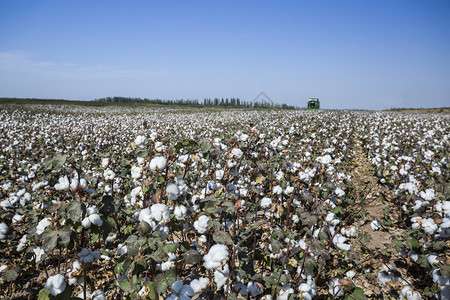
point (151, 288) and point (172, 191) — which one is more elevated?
point (172, 191)

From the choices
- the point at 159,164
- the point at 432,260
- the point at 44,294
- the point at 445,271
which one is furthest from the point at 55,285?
→ the point at 432,260

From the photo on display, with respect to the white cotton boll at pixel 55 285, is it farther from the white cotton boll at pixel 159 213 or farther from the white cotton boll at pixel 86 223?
the white cotton boll at pixel 159 213

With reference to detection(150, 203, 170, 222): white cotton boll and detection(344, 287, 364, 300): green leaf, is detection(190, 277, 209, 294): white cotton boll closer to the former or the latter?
detection(150, 203, 170, 222): white cotton boll

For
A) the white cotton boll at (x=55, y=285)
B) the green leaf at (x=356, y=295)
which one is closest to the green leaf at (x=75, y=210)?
the white cotton boll at (x=55, y=285)

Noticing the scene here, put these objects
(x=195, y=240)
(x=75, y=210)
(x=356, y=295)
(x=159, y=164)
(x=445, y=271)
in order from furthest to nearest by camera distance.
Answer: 1. (x=195, y=240)
2. (x=356, y=295)
3. (x=445, y=271)
4. (x=159, y=164)
5. (x=75, y=210)

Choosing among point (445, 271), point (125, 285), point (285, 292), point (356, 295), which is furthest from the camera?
point (356, 295)

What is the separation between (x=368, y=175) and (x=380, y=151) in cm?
187

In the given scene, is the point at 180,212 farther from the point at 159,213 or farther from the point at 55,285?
the point at 55,285

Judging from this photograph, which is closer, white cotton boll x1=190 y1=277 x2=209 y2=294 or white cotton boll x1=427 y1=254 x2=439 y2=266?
white cotton boll x1=190 y1=277 x2=209 y2=294

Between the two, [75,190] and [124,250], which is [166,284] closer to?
[124,250]

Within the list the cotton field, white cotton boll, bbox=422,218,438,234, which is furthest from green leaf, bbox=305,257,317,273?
white cotton boll, bbox=422,218,438,234

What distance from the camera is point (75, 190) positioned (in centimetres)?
191

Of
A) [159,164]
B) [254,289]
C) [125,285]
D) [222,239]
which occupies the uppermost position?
[159,164]

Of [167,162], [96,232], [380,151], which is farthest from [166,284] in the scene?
[380,151]
